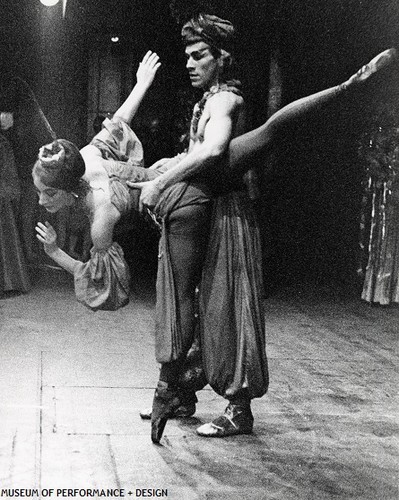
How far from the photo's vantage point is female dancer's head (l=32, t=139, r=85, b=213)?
387cm

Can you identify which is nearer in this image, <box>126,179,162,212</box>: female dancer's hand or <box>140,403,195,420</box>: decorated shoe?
<box>126,179,162,212</box>: female dancer's hand

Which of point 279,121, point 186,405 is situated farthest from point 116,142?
point 186,405

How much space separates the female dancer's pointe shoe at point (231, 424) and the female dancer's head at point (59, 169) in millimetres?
1316

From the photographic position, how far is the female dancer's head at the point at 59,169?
387 cm

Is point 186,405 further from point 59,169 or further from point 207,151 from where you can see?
point 59,169

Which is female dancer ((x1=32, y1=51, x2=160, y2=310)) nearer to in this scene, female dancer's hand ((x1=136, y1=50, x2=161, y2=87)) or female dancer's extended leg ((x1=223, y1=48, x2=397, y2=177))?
female dancer's hand ((x1=136, y1=50, x2=161, y2=87))

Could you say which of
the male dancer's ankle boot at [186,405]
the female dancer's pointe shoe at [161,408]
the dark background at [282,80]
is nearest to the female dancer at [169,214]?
the female dancer's pointe shoe at [161,408]

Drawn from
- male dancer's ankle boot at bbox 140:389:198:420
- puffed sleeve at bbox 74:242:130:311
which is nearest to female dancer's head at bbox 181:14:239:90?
puffed sleeve at bbox 74:242:130:311

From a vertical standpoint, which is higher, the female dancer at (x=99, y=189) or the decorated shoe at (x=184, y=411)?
the female dancer at (x=99, y=189)

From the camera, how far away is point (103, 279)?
4.16 m

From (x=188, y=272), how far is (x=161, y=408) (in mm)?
623

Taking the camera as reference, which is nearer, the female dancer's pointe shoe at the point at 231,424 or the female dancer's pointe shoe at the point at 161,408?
the female dancer's pointe shoe at the point at 161,408

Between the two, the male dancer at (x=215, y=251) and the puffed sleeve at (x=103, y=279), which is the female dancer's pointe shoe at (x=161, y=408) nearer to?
the male dancer at (x=215, y=251)

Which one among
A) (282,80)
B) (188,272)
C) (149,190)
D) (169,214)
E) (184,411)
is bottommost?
(184,411)
